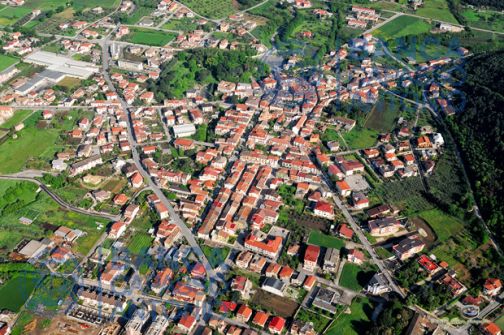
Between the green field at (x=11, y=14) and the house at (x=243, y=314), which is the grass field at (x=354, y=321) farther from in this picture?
the green field at (x=11, y=14)

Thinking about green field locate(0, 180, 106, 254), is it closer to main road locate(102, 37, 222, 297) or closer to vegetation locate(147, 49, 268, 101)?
main road locate(102, 37, 222, 297)

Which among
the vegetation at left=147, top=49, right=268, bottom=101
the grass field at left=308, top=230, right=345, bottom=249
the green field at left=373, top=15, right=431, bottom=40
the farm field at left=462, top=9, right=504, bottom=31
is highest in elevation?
the farm field at left=462, top=9, right=504, bottom=31

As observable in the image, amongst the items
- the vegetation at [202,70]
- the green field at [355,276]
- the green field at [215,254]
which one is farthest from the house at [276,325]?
the vegetation at [202,70]

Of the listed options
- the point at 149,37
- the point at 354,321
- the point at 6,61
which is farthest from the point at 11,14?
the point at 354,321

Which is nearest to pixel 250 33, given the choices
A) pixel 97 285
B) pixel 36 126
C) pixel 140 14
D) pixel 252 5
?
pixel 252 5

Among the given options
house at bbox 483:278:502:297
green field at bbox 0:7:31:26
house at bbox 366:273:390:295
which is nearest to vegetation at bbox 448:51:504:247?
house at bbox 483:278:502:297

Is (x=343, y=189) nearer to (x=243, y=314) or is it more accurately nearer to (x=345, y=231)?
(x=345, y=231)
